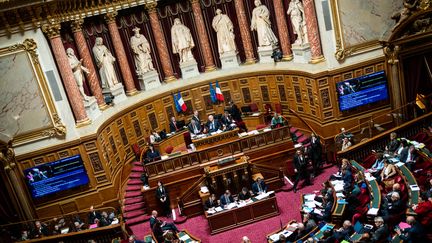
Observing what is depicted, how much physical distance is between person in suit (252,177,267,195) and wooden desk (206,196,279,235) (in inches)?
19.2

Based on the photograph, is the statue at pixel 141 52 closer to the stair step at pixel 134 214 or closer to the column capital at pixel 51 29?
the column capital at pixel 51 29

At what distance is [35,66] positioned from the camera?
15867 millimetres

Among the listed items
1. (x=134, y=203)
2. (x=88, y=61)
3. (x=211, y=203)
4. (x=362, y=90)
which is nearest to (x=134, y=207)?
(x=134, y=203)

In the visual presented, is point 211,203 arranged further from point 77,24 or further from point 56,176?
point 77,24

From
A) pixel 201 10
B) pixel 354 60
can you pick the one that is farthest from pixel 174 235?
pixel 201 10

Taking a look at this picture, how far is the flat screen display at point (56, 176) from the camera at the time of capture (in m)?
16.4

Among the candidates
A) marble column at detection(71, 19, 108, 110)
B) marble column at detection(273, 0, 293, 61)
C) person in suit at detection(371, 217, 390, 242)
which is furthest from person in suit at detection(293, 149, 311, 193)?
marble column at detection(71, 19, 108, 110)

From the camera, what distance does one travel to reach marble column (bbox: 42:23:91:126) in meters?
16.2

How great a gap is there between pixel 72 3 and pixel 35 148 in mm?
5852

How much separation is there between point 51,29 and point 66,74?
1703 millimetres

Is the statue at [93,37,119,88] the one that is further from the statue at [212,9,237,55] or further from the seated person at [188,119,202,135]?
the statue at [212,9,237,55]

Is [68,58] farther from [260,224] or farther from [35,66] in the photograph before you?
[260,224]

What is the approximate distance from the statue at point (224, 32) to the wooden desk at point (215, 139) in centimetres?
509

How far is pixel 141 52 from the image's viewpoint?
2053 cm
